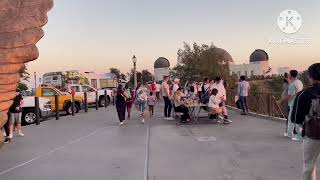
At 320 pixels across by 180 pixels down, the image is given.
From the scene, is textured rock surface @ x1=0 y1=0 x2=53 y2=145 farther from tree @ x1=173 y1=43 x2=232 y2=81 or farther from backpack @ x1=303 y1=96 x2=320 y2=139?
tree @ x1=173 y1=43 x2=232 y2=81

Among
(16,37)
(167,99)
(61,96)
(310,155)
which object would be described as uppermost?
(16,37)

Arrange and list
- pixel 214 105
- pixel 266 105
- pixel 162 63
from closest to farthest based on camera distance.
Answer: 1. pixel 214 105
2. pixel 266 105
3. pixel 162 63

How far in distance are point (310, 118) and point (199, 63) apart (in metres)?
39.8

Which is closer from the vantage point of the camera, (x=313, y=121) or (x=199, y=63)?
(x=313, y=121)

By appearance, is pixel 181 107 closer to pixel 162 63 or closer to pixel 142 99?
pixel 142 99

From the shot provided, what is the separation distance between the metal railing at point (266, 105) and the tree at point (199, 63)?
78.4ft

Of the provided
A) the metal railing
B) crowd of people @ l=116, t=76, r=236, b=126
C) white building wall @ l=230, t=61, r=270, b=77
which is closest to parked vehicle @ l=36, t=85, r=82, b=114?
crowd of people @ l=116, t=76, r=236, b=126

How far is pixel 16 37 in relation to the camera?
7090mm

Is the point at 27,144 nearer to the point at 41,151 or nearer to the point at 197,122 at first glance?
the point at 41,151

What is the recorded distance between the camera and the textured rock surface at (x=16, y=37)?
6988 mm

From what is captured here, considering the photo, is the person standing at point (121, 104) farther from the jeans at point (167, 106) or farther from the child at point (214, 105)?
the child at point (214, 105)

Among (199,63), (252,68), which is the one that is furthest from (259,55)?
(199,63)

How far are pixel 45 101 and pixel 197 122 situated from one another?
8226mm

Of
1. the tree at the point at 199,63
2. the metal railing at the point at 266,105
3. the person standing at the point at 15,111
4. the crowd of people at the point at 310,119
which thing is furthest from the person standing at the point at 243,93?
the tree at the point at 199,63
